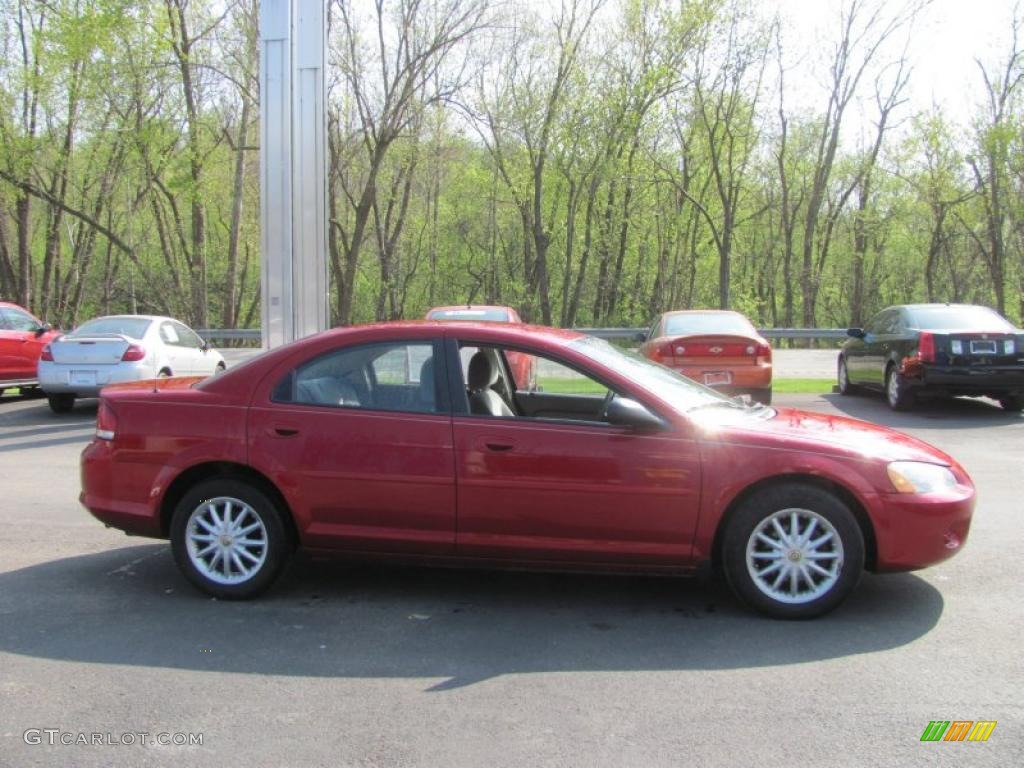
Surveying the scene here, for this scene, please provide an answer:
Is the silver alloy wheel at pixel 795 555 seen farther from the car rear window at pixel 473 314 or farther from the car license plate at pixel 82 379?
the car license plate at pixel 82 379

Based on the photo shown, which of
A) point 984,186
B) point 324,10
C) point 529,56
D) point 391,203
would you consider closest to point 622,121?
point 529,56

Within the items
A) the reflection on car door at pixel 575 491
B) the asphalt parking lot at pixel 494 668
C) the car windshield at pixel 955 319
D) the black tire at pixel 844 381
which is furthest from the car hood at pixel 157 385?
the black tire at pixel 844 381

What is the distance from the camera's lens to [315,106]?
1136 centimetres

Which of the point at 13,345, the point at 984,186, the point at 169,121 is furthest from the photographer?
the point at 984,186

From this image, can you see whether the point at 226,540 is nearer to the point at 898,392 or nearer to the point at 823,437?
the point at 823,437

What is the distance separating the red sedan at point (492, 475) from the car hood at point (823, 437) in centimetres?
1

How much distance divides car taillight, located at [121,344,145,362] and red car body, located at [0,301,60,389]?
7.10 feet

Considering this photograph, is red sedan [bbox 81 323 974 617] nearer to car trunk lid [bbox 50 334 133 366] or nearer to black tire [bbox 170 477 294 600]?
black tire [bbox 170 477 294 600]

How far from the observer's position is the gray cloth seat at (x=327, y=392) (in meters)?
4.59

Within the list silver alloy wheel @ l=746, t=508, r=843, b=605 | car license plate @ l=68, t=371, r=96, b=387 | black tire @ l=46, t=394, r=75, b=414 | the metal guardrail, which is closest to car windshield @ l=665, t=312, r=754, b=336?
the metal guardrail

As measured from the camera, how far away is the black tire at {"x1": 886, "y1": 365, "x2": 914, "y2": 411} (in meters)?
11.9

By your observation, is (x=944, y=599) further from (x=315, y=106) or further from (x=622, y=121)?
(x=622, y=121)

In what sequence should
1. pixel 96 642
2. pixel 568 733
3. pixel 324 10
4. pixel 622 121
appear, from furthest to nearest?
1. pixel 622 121
2. pixel 324 10
3. pixel 96 642
4. pixel 568 733

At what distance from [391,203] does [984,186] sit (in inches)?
1038
